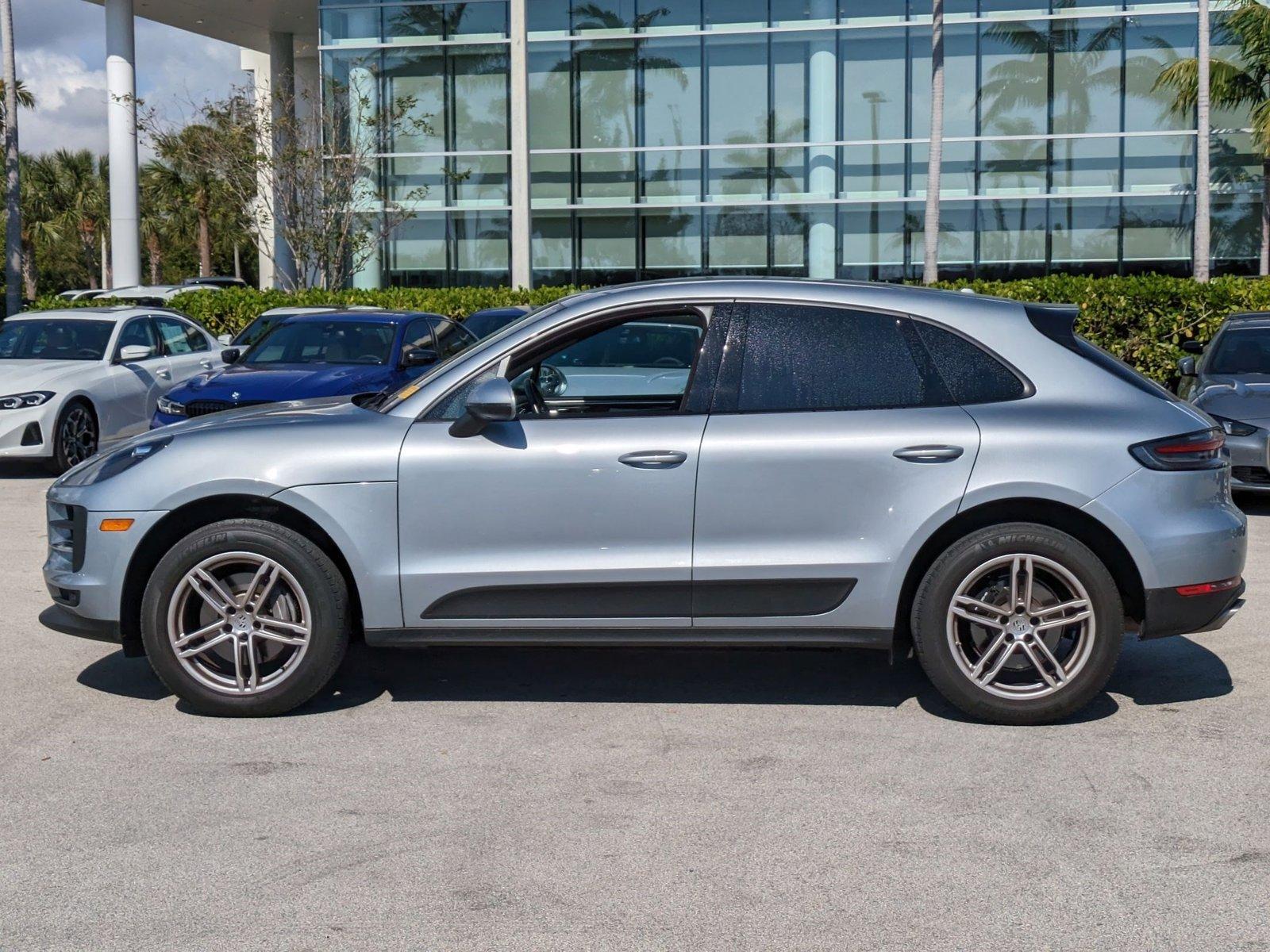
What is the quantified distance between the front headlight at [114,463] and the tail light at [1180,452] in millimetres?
3791

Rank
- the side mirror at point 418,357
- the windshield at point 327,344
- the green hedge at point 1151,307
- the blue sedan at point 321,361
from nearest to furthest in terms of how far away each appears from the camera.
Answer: the blue sedan at point 321,361 < the side mirror at point 418,357 < the windshield at point 327,344 < the green hedge at point 1151,307

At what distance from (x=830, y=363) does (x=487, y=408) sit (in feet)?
4.38

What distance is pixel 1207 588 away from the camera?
5.59 metres

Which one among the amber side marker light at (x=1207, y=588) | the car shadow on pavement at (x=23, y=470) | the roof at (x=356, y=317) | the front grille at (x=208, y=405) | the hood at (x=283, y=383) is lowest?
the car shadow on pavement at (x=23, y=470)

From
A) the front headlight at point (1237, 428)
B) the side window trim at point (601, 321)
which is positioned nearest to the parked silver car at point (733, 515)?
the side window trim at point (601, 321)

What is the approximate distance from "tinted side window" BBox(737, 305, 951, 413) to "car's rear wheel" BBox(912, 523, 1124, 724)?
0.63m

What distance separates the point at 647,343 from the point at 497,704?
5.32 feet

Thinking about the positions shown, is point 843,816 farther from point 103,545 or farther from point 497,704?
point 103,545

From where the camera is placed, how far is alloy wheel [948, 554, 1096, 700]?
5.55 meters

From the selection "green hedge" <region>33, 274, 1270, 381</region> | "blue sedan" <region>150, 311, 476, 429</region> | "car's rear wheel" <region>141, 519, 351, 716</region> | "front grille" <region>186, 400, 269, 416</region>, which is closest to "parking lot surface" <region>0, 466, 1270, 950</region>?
"car's rear wheel" <region>141, 519, 351, 716</region>

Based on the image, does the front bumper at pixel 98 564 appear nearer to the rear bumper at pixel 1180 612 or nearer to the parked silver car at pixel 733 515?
the parked silver car at pixel 733 515

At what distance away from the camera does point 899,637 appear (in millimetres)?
5750

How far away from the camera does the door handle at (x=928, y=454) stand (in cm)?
552

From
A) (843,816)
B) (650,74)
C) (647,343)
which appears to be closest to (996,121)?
(650,74)
